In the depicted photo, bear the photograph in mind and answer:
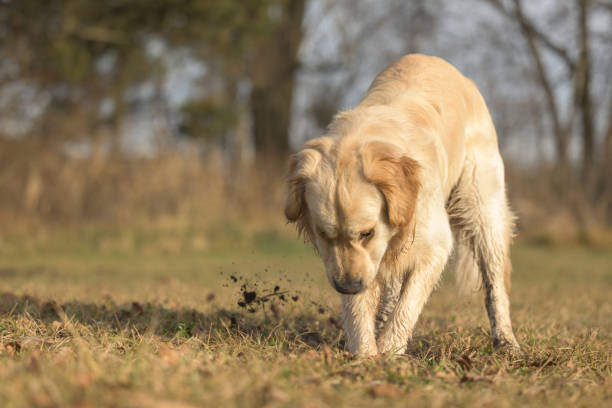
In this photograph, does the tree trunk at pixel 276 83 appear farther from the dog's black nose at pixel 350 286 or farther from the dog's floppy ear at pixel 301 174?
the dog's black nose at pixel 350 286

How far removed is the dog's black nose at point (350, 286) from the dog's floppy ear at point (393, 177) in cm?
35

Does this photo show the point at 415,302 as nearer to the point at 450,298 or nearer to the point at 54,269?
the point at 450,298

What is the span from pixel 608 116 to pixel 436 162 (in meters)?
16.0

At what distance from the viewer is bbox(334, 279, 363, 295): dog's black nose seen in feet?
9.56

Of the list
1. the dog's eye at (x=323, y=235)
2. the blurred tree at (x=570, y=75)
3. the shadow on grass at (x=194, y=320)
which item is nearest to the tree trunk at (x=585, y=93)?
the blurred tree at (x=570, y=75)

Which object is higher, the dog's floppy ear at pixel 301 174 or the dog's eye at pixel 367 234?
the dog's floppy ear at pixel 301 174

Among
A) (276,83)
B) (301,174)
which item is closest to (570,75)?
(276,83)

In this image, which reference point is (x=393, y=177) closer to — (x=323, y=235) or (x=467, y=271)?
(x=323, y=235)

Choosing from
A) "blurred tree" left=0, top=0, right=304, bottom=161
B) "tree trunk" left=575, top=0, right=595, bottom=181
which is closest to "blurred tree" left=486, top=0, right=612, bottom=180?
"tree trunk" left=575, top=0, right=595, bottom=181

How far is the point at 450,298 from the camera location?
6.26m

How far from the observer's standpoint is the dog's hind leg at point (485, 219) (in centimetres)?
392

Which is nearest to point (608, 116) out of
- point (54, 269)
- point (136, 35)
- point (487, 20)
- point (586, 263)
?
point (487, 20)

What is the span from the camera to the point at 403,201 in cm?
297

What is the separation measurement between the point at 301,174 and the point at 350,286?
2.06 ft
